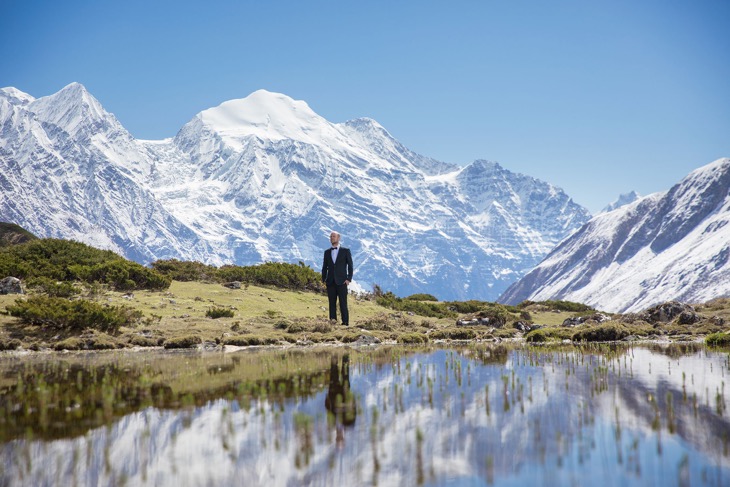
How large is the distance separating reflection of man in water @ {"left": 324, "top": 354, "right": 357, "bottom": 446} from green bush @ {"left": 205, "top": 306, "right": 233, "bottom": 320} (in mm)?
18787

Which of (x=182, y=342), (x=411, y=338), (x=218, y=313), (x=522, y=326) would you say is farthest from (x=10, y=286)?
(x=522, y=326)

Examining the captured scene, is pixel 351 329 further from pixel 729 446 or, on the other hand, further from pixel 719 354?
pixel 729 446

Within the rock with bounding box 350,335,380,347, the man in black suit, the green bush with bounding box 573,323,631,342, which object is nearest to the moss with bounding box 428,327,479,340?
the rock with bounding box 350,335,380,347

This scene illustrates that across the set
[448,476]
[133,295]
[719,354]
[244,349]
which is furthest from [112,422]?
[133,295]

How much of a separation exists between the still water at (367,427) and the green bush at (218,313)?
56.5 feet

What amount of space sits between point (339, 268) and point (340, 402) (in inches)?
712

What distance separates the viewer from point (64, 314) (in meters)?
25.6

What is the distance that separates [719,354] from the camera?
2083cm

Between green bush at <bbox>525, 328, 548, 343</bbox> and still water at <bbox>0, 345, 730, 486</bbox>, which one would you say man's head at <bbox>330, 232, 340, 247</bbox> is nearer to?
green bush at <bbox>525, 328, 548, 343</bbox>

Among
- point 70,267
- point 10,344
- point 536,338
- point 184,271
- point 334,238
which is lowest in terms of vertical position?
point 536,338

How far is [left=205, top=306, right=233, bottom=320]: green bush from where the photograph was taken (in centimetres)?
3331

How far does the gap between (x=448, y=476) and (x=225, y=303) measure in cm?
3260

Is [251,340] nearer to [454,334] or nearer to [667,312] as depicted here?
[454,334]

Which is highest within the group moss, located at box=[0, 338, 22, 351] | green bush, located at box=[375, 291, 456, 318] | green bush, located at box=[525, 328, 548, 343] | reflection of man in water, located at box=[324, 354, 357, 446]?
green bush, located at box=[375, 291, 456, 318]
